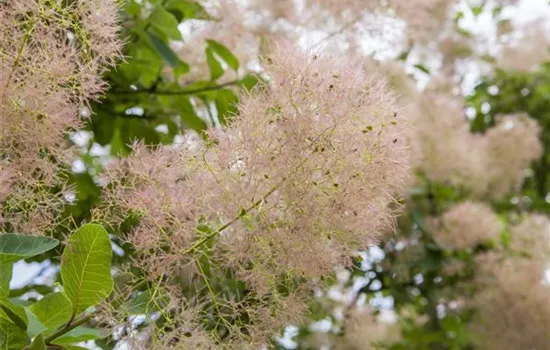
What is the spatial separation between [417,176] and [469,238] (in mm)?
323

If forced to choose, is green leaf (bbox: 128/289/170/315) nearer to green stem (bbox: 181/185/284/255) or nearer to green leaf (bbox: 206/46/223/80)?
green stem (bbox: 181/185/284/255)

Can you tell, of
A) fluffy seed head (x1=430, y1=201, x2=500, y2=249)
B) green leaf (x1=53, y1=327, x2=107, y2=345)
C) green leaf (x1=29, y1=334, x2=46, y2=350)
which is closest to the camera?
green leaf (x1=29, y1=334, x2=46, y2=350)

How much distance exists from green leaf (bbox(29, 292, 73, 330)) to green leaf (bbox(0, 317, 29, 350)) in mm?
51

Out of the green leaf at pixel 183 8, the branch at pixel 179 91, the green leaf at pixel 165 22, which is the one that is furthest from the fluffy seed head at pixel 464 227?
the green leaf at pixel 165 22

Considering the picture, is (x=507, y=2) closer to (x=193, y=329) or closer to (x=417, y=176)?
(x=417, y=176)

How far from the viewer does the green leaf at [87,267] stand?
1.16m

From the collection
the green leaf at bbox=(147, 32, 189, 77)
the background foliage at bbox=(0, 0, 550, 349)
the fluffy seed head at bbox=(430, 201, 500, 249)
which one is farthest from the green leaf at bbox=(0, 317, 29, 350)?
the fluffy seed head at bbox=(430, 201, 500, 249)

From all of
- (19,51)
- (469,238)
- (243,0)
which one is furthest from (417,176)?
(19,51)

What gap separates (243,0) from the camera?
2.24 meters

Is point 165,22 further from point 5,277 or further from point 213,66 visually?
point 5,277

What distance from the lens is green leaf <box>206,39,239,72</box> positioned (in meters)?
2.06

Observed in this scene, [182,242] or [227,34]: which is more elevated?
[182,242]

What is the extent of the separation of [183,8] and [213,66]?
0.16 meters

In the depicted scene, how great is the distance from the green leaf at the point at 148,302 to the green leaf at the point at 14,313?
0.49 feet
